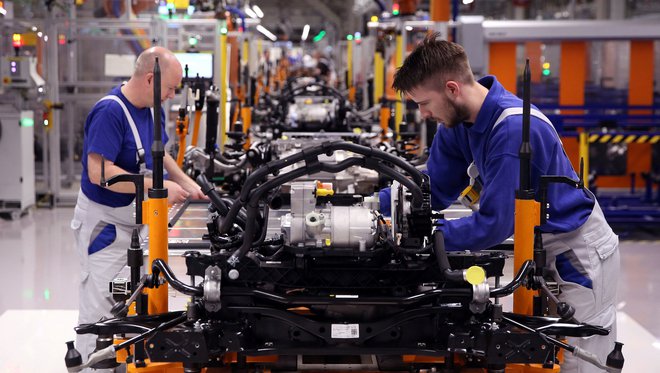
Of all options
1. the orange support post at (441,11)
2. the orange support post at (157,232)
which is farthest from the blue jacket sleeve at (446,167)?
the orange support post at (441,11)

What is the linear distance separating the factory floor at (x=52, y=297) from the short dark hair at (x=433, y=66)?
82cm

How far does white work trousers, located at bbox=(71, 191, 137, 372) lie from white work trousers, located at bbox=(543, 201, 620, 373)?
2.00 meters

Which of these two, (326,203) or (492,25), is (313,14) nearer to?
(492,25)

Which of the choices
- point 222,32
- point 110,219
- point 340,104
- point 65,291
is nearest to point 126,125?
point 110,219

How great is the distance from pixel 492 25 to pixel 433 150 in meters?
7.43

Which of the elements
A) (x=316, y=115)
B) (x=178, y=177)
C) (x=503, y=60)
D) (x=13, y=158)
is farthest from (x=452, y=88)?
(x=13, y=158)

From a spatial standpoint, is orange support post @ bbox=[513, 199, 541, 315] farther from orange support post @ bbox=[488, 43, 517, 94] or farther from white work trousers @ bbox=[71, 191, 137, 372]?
orange support post @ bbox=[488, 43, 517, 94]

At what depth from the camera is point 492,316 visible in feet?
8.25

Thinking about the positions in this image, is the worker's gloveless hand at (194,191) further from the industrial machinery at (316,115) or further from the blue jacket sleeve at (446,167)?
the industrial machinery at (316,115)

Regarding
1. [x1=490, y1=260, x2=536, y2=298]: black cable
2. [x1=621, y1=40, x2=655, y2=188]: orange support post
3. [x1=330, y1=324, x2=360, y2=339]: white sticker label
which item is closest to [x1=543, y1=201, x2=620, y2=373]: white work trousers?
[x1=490, y1=260, x2=536, y2=298]: black cable

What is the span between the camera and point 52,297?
21.8 feet

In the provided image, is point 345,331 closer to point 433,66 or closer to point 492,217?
point 492,217

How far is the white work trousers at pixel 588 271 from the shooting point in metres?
3.05

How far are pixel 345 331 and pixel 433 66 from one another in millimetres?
912
